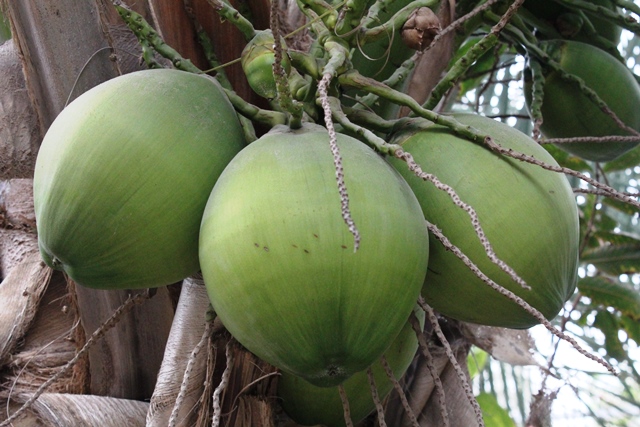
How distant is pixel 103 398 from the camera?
1455 millimetres

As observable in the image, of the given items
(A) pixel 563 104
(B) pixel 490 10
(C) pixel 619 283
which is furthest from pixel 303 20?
(C) pixel 619 283

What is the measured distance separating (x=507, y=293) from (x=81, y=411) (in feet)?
2.74

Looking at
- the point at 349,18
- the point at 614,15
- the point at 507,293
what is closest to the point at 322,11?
the point at 349,18

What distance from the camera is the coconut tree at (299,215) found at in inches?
38.2

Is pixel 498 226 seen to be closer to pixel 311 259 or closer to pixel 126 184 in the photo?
pixel 311 259

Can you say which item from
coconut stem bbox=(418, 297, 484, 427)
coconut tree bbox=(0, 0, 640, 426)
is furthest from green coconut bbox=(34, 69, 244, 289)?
coconut stem bbox=(418, 297, 484, 427)

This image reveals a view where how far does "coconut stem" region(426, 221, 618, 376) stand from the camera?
100 cm

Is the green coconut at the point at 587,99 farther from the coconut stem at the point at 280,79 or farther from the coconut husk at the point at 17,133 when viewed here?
the coconut husk at the point at 17,133

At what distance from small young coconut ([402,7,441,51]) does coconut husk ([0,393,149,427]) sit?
0.87 m

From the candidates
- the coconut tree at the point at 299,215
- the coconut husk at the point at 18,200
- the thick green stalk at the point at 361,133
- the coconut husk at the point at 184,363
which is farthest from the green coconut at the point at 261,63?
the coconut husk at the point at 18,200

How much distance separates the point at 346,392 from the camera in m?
1.38

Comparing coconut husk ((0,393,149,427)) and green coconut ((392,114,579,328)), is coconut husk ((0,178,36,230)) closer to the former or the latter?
coconut husk ((0,393,149,427))

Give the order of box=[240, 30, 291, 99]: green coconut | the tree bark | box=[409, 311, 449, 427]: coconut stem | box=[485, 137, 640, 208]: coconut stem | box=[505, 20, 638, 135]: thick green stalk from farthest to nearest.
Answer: box=[505, 20, 638, 135]: thick green stalk, the tree bark, box=[240, 30, 291, 99]: green coconut, box=[409, 311, 449, 427]: coconut stem, box=[485, 137, 640, 208]: coconut stem

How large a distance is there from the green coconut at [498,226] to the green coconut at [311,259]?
0.11 m
